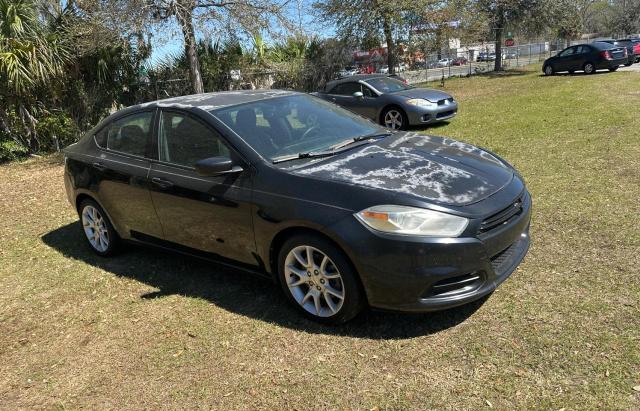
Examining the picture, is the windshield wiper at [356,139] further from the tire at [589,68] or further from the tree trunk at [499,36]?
the tree trunk at [499,36]

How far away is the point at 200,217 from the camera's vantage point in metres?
4.08

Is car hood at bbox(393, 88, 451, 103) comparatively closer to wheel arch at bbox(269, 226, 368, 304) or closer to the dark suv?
wheel arch at bbox(269, 226, 368, 304)

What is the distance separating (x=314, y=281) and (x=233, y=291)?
107 cm

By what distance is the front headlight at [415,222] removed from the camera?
3123 millimetres

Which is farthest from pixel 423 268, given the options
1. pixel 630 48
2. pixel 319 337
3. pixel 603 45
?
pixel 630 48

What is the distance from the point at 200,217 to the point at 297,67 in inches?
694

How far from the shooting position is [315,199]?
337 cm

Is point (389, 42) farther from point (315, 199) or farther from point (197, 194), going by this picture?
point (315, 199)

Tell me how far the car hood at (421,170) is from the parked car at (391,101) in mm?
7411

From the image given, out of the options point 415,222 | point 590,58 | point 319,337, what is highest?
point 415,222

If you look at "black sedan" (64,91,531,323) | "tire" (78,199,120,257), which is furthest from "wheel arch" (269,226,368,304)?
"tire" (78,199,120,257)

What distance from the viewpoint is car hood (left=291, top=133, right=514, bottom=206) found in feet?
10.9

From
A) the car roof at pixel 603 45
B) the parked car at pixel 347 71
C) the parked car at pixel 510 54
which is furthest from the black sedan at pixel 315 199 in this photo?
the parked car at pixel 510 54

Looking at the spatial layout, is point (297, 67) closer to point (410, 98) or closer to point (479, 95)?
point (479, 95)
